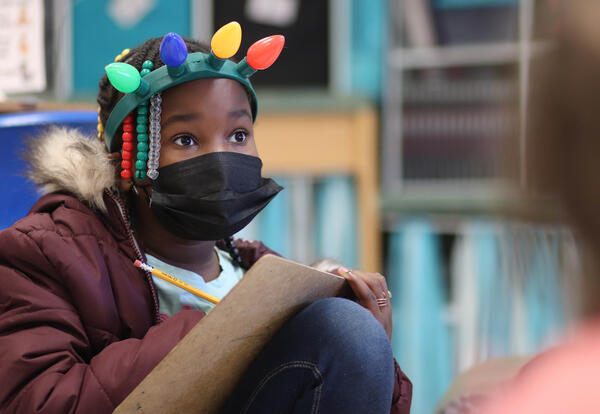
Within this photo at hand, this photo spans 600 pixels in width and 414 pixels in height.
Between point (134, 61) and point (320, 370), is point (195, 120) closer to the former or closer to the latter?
point (134, 61)

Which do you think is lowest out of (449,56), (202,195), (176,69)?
(202,195)

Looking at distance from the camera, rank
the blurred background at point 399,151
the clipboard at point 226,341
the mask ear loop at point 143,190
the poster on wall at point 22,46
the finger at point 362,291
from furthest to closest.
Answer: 1. the blurred background at point 399,151
2. the poster on wall at point 22,46
3. the mask ear loop at point 143,190
4. the finger at point 362,291
5. the clipboard at point 226,341

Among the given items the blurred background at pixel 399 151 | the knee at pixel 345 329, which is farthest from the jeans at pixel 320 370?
the blurred background at pixel 399 151

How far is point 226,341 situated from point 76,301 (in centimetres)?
27

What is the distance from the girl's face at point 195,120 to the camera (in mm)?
1261

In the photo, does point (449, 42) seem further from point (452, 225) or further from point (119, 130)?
point (119, 130)

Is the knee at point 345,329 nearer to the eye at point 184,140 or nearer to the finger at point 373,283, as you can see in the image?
the finger at point 373,283

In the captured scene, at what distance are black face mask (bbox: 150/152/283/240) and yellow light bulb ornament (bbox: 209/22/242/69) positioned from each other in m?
0.18

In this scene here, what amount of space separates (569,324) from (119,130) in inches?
38.8

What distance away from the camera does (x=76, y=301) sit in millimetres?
1109

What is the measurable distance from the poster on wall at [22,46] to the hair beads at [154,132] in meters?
0.78

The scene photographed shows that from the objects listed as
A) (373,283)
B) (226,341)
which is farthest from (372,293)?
(226,341)

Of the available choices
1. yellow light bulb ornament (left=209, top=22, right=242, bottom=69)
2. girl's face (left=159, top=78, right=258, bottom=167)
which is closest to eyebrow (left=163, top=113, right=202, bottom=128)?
girl's face (left=159, top=78, right=258, bottom=167)

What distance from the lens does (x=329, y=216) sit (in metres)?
3.23
